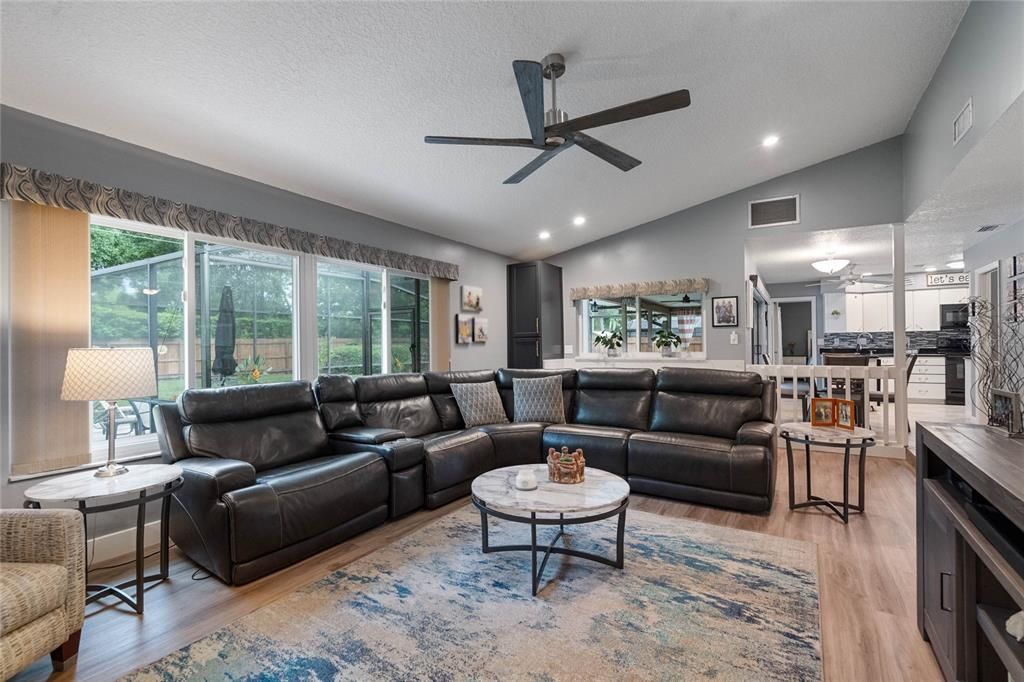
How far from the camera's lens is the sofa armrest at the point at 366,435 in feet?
10.9

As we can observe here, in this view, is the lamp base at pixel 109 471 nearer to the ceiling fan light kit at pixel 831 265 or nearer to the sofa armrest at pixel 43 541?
the sofa armrest at pixel 43 541

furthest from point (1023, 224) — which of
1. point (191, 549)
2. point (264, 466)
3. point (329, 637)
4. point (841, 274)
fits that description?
point (191, 549)

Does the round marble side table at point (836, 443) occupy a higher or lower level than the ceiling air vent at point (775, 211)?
lower

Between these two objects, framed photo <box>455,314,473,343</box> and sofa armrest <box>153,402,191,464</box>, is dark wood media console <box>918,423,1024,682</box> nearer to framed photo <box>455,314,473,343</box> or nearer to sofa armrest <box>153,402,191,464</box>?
sofa armrest <box>153,402,191,464</box>

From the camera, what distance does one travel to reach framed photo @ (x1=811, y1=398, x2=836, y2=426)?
3334 millimetres

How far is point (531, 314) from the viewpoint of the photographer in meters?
6.72

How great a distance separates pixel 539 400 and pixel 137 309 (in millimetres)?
3176

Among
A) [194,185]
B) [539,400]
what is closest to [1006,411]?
[539,400]

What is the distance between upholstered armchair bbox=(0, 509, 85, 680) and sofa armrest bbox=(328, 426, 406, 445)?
1.63 m

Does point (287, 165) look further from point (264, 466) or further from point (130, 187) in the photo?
point (264, 466)

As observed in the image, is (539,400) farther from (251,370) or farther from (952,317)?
(952,317)

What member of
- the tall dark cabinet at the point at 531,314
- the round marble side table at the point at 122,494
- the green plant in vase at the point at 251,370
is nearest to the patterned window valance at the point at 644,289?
the tall dark cabinet at the point at 531,314

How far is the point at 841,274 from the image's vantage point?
27.6 ft

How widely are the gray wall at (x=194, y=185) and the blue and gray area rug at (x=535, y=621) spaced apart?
2.68 m
